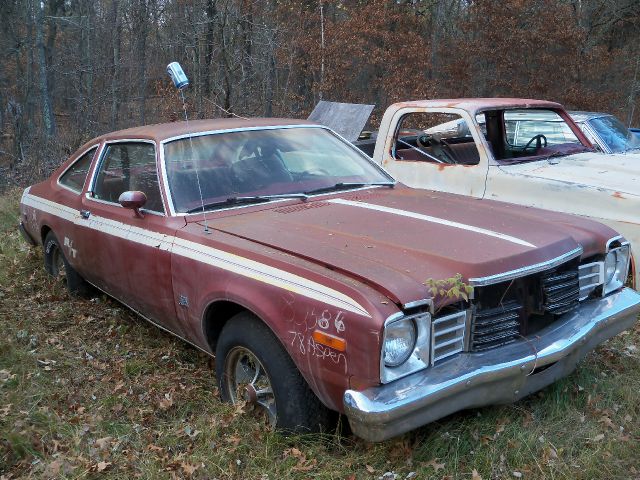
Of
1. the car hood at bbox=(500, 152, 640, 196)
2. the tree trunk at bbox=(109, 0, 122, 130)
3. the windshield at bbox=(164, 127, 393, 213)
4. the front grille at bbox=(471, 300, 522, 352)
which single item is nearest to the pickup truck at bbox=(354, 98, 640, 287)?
the car hood at bbox=(500, 152, 640, 196)

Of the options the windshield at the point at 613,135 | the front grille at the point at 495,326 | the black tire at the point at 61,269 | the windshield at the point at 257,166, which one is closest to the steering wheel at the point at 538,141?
the windshield at the point at 613,135

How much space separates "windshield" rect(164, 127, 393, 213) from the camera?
4105 millimetres

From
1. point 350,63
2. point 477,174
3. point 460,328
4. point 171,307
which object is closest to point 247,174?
point 171,307

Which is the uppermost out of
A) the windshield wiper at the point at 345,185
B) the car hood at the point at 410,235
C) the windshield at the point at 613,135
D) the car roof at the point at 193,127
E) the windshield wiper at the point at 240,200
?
the car roof at the point at 193,127

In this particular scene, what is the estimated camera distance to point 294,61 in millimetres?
15078

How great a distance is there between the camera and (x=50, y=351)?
4617 millimetres

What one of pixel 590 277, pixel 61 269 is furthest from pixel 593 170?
pixel 61 269

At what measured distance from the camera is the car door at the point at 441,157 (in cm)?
619

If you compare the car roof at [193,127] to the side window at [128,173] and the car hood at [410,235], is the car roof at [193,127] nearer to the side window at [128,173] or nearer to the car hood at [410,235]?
the side window at [128,173]

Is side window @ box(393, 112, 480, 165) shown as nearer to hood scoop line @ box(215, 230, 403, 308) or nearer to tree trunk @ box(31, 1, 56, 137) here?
hood scoop line @ box(215, 230, 403, 308)

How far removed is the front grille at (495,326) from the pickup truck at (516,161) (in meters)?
2.39

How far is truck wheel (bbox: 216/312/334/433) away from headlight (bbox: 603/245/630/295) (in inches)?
71.3

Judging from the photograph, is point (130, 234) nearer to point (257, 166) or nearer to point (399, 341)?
point (257, 166)

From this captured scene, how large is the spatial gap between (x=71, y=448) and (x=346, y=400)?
158 cm
